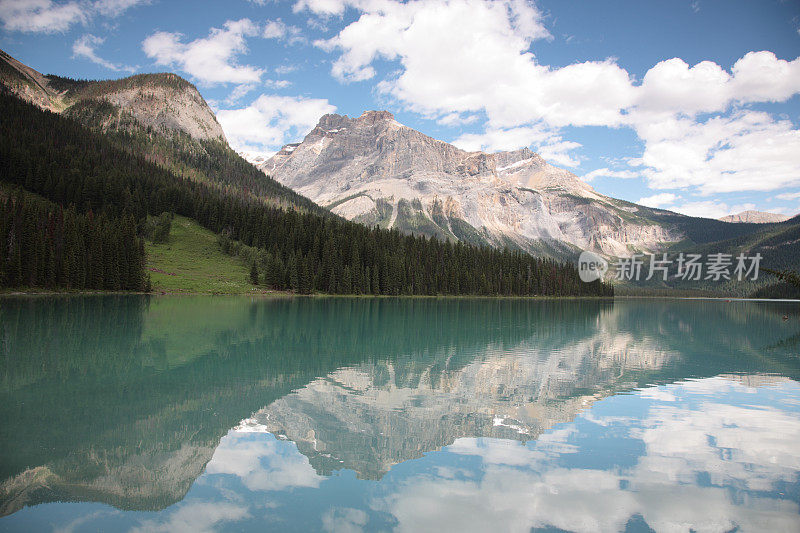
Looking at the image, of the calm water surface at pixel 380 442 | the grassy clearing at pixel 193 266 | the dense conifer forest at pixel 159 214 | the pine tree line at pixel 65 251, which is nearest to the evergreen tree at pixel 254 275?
the dense conifer forest at pixel 159 214

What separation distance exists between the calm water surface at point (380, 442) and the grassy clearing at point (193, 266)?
2863 inches

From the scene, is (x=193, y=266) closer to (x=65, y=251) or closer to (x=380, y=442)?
(x=65, y=251)

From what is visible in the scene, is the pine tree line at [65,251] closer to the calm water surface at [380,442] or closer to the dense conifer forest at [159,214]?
the dense conifer forest at [159,214]

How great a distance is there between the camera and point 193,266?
111 metres

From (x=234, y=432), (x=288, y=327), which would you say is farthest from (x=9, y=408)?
(x=288, y=327)

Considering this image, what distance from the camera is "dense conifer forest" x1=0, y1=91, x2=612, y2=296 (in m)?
86.3

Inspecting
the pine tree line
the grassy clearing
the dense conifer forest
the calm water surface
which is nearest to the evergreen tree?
the dense conifer forest

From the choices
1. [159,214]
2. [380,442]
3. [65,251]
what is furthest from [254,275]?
[380,442]

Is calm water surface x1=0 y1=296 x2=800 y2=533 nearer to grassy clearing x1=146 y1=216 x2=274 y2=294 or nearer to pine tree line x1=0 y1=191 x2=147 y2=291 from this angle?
pine tree line x1=0 y1=191 x2=147 y2=291

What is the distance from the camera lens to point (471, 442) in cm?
1429

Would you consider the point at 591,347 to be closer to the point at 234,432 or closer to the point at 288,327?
the point at 288,327

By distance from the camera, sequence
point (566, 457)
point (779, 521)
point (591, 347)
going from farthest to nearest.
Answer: point (591, 347) → point (566, 457) → point (779, 521)

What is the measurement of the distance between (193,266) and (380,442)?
110m

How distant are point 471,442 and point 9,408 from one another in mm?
15810
